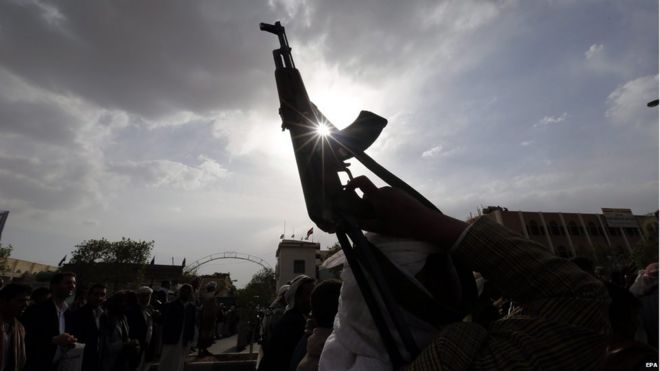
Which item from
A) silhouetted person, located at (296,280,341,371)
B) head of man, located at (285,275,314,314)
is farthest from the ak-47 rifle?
head of man, located at (285,275,314,314)

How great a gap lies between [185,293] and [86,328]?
299 centimetres

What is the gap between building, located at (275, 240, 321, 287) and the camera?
1886 inches

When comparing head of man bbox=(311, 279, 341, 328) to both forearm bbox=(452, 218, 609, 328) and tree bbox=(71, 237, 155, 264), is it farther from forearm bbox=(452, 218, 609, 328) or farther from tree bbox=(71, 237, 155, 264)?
tree bbox=(71, 237, 155, 264)

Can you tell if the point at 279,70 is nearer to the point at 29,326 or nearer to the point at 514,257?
the point at 514,257

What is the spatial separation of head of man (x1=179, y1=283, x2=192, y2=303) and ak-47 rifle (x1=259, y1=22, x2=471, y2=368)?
313 inches

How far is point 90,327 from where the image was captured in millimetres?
5211

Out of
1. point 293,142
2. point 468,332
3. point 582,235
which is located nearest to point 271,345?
point 293,142

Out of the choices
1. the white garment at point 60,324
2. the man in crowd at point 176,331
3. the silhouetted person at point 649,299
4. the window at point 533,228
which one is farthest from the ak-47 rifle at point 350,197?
the window at point 533,228

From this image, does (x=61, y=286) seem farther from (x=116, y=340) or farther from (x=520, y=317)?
(x=520, y=317)

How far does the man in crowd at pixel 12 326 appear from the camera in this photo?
3.80 meters

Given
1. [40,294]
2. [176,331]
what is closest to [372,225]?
[40,294]

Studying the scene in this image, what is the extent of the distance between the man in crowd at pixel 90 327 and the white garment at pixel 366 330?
593 cm

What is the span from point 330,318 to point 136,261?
60.6 m

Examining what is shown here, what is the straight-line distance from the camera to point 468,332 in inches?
35.3
